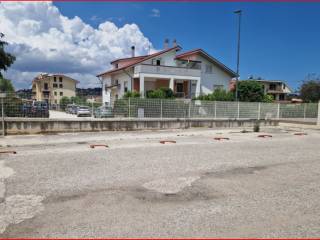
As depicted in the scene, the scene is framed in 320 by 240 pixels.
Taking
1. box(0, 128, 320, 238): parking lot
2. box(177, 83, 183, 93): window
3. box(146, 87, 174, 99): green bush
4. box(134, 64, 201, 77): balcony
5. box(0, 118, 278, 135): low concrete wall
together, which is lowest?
box(0, 128, 320, 238): parking lot

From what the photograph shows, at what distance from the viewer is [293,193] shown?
16.1 ft

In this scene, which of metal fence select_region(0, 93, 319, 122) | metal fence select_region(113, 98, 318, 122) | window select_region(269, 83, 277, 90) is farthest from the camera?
window select_region(269, 83, 277, 90)

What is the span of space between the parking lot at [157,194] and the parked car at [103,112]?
19.3 ft

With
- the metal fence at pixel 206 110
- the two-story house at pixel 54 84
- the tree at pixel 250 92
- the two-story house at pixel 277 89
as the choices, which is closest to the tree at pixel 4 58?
the metal fence at pixel 206 110

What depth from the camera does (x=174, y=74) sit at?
29234 millimetres

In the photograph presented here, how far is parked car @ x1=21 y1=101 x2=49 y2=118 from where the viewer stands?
12.4 metres

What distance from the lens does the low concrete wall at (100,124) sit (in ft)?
40.1

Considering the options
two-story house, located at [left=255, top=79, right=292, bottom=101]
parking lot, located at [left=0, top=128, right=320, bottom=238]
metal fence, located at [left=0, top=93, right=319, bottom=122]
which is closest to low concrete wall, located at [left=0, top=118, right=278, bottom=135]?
metal fence, located at [left=0, top=93, right=319, bottom=122]

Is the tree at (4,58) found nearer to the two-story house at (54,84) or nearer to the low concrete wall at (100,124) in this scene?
the low concrete wall at (100,124)

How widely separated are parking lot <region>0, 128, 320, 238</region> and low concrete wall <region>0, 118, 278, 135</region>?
4301 mm

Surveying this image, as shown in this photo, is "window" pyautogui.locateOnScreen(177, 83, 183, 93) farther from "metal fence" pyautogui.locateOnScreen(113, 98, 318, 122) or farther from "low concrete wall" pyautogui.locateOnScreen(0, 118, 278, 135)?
"low concrete wall" pyautogui.locateOnScreen(0, 118, 278, 135)

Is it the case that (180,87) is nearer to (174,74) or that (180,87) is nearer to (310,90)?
(174,74)

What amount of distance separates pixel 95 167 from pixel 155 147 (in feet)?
11.1

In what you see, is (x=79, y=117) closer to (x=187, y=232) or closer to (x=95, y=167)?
(x=95, y=167)
